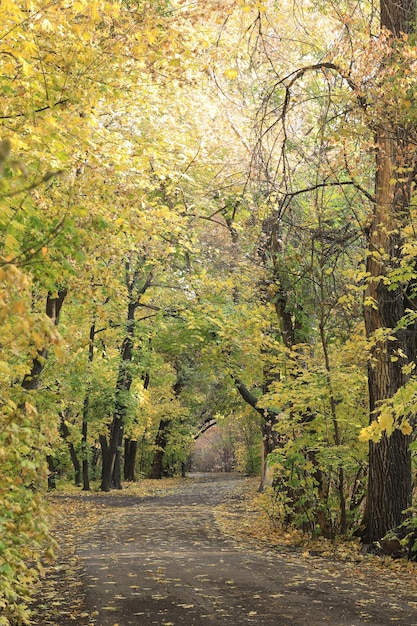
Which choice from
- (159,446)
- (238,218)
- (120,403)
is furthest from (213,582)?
(159,446)

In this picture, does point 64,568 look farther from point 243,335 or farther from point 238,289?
point 238,289

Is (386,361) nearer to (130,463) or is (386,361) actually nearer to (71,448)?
(71,448)

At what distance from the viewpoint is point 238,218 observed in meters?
17.9

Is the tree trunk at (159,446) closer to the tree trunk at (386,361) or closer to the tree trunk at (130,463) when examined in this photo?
the tree trunk at (130,463)

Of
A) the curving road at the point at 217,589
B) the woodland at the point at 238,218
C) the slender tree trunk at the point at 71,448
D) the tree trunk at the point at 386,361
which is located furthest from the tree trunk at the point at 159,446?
the tree trunk at the point at 386,361

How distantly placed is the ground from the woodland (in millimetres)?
657

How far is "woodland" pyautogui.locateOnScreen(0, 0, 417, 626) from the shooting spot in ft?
18.2

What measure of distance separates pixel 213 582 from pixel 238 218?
1197 cm

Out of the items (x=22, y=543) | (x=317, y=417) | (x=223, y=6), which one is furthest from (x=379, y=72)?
(x=22, y=543)

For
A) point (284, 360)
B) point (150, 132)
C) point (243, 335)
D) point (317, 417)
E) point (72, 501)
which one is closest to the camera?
point (317, 417)

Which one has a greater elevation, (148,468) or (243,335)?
(243,335)

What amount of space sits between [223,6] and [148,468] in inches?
1576

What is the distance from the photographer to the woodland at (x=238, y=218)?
5.55 meters

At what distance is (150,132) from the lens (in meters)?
13.5
